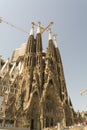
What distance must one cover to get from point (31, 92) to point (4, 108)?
27.4 feet

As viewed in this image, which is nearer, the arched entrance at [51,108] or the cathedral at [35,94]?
the cathedral at [35,94]

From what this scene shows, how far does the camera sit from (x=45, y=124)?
44031mm

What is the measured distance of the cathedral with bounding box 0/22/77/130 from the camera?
42.2 metres

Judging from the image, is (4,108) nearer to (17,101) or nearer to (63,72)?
(17,101)

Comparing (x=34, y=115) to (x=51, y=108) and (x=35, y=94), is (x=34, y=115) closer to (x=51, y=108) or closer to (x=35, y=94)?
(x=35, y=94)

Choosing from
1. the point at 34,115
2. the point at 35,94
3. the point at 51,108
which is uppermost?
the point at 35,94

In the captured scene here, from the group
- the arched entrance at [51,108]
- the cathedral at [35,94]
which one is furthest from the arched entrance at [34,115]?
the arched entrance at [51,108]

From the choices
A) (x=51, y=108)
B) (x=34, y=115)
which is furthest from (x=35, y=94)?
(x=51, y=108)

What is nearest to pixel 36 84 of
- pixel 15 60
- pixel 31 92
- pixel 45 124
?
pixel 31 92

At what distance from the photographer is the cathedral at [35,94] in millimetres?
42156

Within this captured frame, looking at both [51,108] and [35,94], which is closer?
[35,94]

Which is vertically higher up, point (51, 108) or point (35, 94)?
point (35, 94)

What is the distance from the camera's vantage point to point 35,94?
154ft

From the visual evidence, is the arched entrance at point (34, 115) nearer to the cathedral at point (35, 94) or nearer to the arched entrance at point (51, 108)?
the cathedral at point (35, 94)
